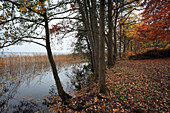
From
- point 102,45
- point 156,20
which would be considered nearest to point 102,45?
point 102,45

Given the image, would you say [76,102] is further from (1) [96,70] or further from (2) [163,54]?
(2) [163,54]

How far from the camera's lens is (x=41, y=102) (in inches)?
165

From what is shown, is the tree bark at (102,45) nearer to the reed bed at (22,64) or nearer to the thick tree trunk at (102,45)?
the thick tree trunk at (102,45)

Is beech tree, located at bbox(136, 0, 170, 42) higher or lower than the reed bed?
higher

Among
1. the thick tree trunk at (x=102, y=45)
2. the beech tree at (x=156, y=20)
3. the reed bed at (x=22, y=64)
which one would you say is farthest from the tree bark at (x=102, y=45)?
the reed bed at (x=22, y=64)

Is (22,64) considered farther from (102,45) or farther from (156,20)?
(156,20)

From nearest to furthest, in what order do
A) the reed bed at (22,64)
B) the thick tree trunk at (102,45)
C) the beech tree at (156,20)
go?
1. the thick tree trunk at (102,45)
2. the beech tree at (156,20)
3. the reed bed at (22,64)

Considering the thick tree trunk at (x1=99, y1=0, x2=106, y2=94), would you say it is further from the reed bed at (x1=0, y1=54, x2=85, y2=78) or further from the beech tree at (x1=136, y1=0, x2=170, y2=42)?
the reed bed at (x1=0, y1=54, x2=85, y2=78)

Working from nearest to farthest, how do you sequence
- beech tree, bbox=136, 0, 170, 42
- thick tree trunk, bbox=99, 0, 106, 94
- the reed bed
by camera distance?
thick tree trunk, bbox=99, 0, 106, 94 < beech tree, bbox=136, 0, 170, 42 < the reed bed

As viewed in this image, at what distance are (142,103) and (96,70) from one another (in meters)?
2.69

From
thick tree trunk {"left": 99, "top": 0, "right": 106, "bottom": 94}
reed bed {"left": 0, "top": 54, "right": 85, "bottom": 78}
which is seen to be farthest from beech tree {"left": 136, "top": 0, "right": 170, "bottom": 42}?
reed bed {"left": 0, "top": 54, "right": 85, "bottom": 78}

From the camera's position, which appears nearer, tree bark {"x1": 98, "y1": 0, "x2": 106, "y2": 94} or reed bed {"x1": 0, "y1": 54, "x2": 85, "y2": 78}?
tree bark {"x1": 98, "y1": 0, "x2": 106, "y2": 94}

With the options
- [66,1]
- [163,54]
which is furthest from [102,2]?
[163,54]

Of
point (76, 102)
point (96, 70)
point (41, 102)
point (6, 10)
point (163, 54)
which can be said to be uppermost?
point (6, 10)
